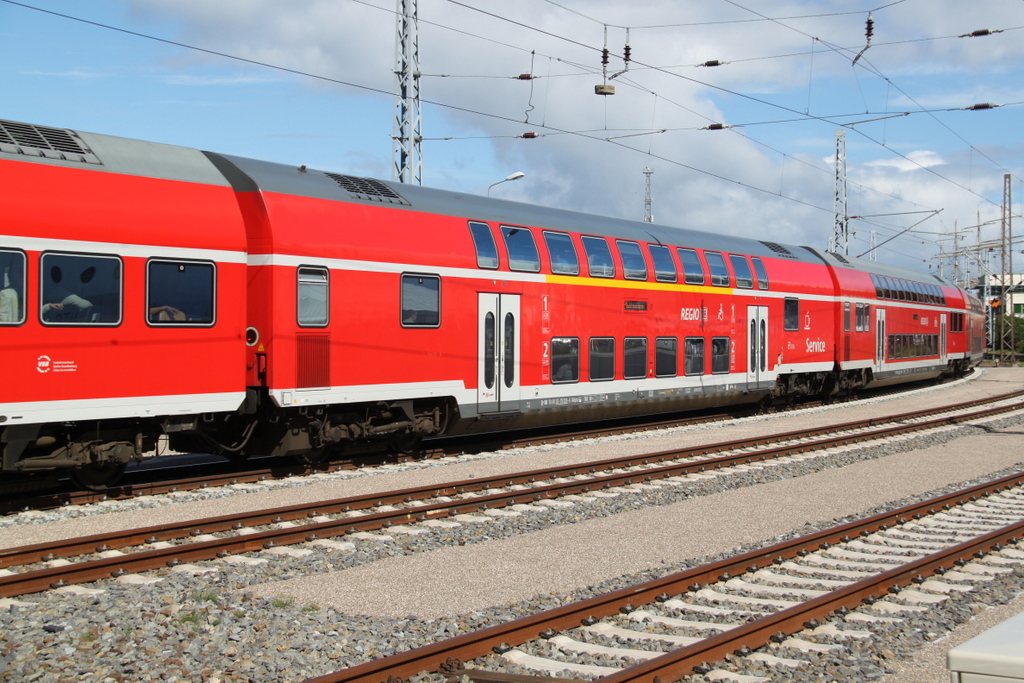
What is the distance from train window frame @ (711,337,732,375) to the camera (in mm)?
20344

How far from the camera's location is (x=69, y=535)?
9.00 meters

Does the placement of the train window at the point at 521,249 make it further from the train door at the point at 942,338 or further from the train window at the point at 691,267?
the train door at the point at 942,338

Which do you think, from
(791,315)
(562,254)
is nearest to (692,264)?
(562,254)

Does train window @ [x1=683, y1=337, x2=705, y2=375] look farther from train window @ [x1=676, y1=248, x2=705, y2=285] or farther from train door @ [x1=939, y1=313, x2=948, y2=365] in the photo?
train door @ [x1=939, y1=313, x2=948, y2=365]

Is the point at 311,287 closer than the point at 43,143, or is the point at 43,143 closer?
the point at 43,143

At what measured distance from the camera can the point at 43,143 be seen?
10.1 meters

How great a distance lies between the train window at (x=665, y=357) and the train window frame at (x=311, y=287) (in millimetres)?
8240

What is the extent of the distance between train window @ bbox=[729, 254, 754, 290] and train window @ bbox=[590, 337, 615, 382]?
208 inches

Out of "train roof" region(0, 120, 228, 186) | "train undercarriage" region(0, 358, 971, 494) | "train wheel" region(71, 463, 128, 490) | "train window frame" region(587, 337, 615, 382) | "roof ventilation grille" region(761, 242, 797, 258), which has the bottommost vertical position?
"train wheel" region(71, 463, 128, 490)

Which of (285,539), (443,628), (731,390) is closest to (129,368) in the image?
(285,539)

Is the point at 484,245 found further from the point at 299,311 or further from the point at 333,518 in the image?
the point at 333,518

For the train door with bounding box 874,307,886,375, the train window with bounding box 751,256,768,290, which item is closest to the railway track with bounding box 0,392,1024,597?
the train window with bounding box 751,256,768,290

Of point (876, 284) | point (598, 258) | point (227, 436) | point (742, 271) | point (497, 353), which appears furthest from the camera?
point (876, 284)

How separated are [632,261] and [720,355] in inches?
158
